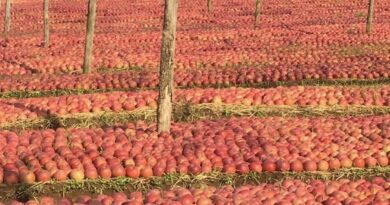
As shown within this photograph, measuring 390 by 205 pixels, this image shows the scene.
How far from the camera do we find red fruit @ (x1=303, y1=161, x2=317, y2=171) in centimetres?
948

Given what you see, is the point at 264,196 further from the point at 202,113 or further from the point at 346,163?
the point at 202,113

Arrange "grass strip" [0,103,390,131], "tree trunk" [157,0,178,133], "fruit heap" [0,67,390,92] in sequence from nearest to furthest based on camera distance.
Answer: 1. "tree trunk" [157,0,178,133]
2. "grass strip" [0,103,390,131]
3. "fruit heap" [0,67,390,92]

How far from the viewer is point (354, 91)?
561 inches

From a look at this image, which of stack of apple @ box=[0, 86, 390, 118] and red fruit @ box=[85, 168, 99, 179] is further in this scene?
stack of apple @ box=[0, 86, 390, 118]

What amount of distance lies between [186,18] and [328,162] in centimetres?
2252

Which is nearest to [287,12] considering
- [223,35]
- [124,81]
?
[223,35]

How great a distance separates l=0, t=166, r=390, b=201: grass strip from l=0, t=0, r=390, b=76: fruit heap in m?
7.46

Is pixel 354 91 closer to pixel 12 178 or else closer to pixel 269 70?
pixel 269 70

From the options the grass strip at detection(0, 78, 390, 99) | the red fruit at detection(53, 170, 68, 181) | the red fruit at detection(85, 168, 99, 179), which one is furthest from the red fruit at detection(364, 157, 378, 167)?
the grass strip at detection(0, 78, 390, 99)

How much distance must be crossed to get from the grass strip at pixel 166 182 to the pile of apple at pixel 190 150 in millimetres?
93

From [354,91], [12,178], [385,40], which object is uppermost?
[385,40]

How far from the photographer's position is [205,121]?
11602 mm

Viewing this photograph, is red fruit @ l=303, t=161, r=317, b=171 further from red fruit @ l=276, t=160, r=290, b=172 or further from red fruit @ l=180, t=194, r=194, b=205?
red fruit @ l=180, t=194, r=194, b=205

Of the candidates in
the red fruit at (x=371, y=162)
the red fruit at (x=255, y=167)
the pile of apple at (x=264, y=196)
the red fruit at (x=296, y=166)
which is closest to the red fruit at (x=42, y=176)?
the pile of apple at (x=264, y=196)
